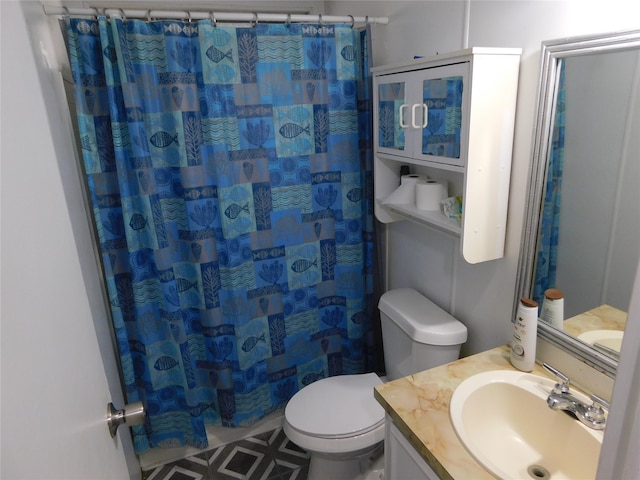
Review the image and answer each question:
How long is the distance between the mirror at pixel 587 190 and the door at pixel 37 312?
123cm

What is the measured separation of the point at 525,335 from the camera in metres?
1.27

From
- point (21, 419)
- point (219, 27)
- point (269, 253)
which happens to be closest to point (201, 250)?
point (269, 253)

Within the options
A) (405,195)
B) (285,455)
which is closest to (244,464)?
(285,455)

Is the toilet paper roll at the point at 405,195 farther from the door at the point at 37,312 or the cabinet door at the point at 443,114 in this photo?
the door at the point at 37,312

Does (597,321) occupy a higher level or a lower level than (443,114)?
lower

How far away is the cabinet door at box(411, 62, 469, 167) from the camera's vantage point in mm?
1275

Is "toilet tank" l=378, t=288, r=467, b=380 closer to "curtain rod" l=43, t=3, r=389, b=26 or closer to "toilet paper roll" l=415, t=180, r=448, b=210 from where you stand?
"toilet paper roll" l=415, t=180, r=448, b=210

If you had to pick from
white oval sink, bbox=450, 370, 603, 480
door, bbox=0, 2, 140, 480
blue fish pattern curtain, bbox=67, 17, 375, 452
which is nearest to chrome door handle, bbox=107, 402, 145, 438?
door, bbox=0, 2, 140, 480

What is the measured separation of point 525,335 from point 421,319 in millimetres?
466

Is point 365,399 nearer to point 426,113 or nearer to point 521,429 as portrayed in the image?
point 521,429

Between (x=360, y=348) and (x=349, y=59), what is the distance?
1.46m

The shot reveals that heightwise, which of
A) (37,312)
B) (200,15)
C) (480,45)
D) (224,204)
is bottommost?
(224,204)

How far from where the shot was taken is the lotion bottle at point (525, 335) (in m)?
1.27

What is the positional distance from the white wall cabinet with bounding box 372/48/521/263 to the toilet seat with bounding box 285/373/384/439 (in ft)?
2.56
